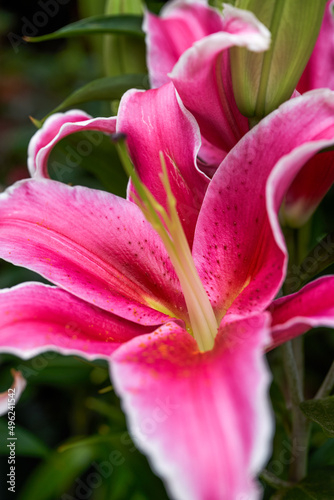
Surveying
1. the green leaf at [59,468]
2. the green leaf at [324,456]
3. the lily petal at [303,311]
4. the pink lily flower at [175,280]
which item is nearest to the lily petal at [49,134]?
the pink lily flower at [175,280]

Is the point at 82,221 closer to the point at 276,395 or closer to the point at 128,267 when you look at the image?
the point at 128,267

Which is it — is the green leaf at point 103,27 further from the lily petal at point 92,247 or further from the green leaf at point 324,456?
the green leaf at point 324,456

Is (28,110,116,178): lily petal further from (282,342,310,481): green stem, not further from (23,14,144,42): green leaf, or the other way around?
(282,342,310,481): green stem

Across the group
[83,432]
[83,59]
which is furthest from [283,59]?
[83,59]

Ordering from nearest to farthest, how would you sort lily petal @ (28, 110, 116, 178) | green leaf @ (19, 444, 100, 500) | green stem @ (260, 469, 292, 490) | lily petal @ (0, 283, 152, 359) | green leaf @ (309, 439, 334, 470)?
1. lily petal @ (0, 283, 152, 359)
2. lily petal @ (28, 110, 116, 178)
3. green stem @ (260, 469, 292, 490)
4. green leaf @ (309, 439, 334, 470)
5. green leaf @ (19, 444, 100, 500)

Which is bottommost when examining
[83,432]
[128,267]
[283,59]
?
[83,432]

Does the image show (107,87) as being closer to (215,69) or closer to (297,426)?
(215,69)

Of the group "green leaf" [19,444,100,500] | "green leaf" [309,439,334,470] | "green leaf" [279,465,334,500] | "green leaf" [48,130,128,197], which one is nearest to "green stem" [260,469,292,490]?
"green leaf" [279,465,334,500]
